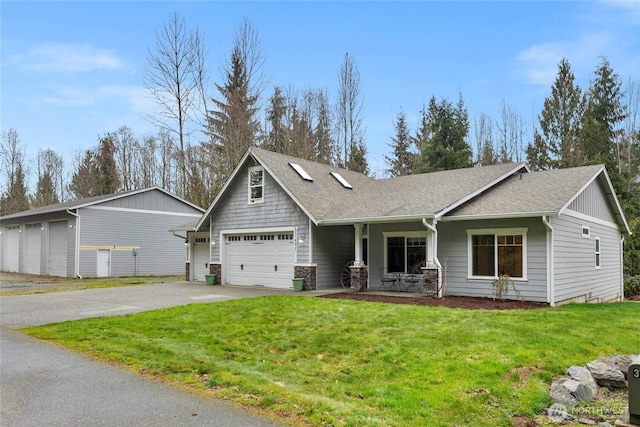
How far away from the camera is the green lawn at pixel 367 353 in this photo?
4.76 meters

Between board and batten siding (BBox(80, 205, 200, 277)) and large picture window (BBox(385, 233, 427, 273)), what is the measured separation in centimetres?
1604

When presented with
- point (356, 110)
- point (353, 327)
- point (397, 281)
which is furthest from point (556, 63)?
point (353, 327)

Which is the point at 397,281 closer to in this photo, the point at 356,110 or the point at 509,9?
the point at 509,9

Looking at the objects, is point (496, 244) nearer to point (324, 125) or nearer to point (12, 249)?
point (324, 125)

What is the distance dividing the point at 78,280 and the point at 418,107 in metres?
28.0

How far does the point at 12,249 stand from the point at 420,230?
2839cm

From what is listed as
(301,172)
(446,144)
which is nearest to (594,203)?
(301,172)

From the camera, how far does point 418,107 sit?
3753cm

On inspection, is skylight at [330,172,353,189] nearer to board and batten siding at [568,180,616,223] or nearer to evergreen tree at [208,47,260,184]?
board and batten siding at [568,180,616,223]

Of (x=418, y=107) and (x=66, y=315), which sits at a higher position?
(x=418, y=107)

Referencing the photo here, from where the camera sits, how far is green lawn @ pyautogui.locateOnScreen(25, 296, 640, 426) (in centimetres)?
476

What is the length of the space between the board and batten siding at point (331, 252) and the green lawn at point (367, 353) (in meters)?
5.03

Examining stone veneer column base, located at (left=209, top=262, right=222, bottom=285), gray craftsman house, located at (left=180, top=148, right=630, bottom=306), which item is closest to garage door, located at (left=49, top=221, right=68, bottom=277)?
gray craftsman house, located at (left=180, top=148, right=630, bottom=306)

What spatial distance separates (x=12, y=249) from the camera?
3012 cm
